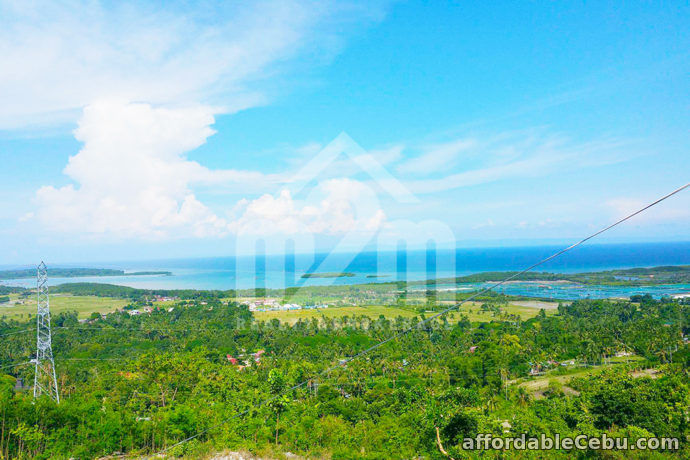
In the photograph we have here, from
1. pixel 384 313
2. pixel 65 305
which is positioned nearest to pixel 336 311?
pixel 384 313

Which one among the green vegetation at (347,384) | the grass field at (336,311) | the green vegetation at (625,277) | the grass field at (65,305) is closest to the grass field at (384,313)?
the grass field at (336,311)

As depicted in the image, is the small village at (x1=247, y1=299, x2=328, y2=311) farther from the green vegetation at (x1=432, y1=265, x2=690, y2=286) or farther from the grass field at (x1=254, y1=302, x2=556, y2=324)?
the green vegetation at (x1=432, y1=265, x2=690, y2=286)

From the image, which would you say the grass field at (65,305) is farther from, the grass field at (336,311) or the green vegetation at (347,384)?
the green vegetation at (347,384)

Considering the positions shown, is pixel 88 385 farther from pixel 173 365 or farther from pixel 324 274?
pixel 324 274

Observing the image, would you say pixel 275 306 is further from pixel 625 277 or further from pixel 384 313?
pixel 625 277

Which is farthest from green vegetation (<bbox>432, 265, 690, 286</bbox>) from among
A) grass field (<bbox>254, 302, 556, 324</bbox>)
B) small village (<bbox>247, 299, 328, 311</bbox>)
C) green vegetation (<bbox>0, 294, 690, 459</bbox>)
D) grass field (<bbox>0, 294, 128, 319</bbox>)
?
grass field (<bbox>0, 294, 128, 319</bbox>)
